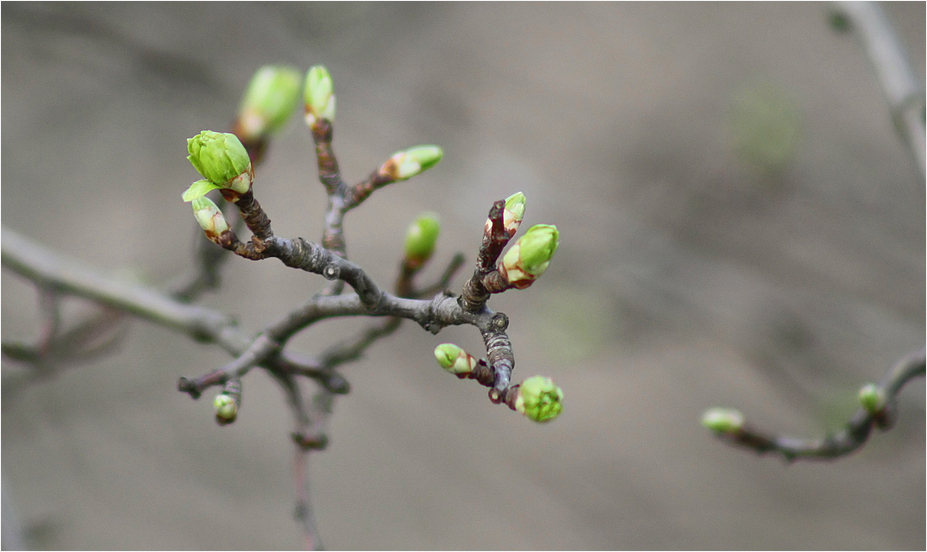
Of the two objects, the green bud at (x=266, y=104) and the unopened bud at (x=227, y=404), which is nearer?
the unopened bud at (x=227, y=404)

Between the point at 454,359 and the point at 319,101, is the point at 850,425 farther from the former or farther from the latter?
the point at 319,101

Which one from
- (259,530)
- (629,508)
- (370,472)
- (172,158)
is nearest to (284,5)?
(172,158)

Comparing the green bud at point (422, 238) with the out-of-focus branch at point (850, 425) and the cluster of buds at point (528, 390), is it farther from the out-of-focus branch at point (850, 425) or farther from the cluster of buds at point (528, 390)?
the out-of-focus branch at point (850, 425)

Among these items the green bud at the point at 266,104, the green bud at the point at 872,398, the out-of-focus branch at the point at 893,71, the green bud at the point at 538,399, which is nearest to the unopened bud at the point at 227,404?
the green bud at the point at 538,399

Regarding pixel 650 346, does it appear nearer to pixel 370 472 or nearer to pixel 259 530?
pixel 370 472

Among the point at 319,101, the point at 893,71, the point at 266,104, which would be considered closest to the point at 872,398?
the point at 893,71
